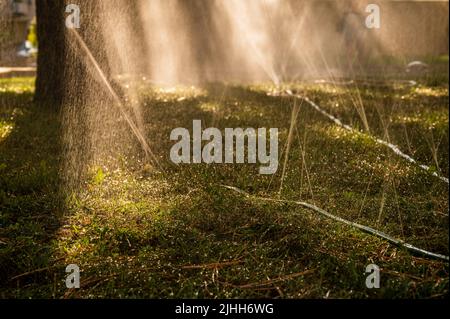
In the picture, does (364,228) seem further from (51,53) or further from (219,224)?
(51,53)

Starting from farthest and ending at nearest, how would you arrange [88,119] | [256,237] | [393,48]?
[393,48] < [88,119] < [256,237]

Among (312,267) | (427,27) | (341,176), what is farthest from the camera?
(427,27)

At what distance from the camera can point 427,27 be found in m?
24.6

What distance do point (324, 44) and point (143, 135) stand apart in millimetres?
16219

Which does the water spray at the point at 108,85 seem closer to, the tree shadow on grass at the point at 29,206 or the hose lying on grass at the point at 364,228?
the tree shadow on grass at the point at 29,206

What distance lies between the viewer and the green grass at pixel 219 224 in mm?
2217

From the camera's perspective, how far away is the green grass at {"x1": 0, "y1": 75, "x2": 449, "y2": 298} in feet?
7.27

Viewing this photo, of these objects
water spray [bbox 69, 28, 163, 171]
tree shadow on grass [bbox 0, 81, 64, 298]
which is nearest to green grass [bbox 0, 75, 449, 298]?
tree shadow on grass [bbox 0, 81, 64, 298]

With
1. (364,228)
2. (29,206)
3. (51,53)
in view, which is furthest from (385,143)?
(51,53)

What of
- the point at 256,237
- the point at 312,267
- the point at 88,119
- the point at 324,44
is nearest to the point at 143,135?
the point at 88,119

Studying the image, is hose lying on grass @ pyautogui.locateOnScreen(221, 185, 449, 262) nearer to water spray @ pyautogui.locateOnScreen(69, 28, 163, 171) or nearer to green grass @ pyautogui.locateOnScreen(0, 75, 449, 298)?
green grass @ pyautogui.locateOnScreen(0, 75, 449, 298)
